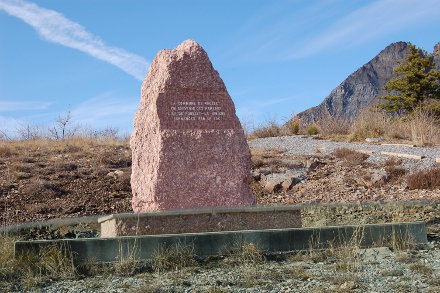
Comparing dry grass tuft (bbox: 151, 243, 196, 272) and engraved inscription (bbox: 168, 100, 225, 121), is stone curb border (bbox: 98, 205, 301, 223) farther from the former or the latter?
engraved inscription (bbox: 168, 100, 225, 121)

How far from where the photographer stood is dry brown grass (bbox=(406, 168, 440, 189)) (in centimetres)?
1345

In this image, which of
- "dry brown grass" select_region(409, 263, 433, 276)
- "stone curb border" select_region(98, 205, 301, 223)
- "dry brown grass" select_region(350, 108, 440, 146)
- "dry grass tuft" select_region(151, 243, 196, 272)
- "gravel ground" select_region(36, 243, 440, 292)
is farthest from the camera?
"dry brown grass" select_region(350, 108, 440, 146)

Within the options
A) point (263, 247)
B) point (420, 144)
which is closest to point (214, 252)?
point (263, 247)

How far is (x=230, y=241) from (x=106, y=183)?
323 inches

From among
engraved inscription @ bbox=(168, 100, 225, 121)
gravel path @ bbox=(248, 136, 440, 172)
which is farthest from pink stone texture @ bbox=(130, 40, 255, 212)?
gravel path @ bbox=(248, 136, 440, 172)

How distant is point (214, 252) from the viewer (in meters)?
6.75

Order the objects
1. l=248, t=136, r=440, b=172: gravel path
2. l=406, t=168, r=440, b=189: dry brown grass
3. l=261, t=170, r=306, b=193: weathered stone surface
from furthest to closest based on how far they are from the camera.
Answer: l=248, t=136, r=440, b=172: gravel path, l=261, t=170, r=306, b=193: weathered stone surface, l=406, t=168, r=440, b=189: dry brown grass

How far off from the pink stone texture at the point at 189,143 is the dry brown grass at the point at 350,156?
760cm

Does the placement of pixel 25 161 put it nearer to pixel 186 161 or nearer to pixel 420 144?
pixel 186 161

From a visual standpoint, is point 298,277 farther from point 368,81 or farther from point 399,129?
point 368,81

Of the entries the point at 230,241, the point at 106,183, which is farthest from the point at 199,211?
the point at 106,183

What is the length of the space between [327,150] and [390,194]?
5.11 metres

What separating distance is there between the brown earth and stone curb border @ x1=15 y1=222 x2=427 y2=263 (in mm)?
5234

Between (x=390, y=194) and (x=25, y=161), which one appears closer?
(x=390, y=194)
